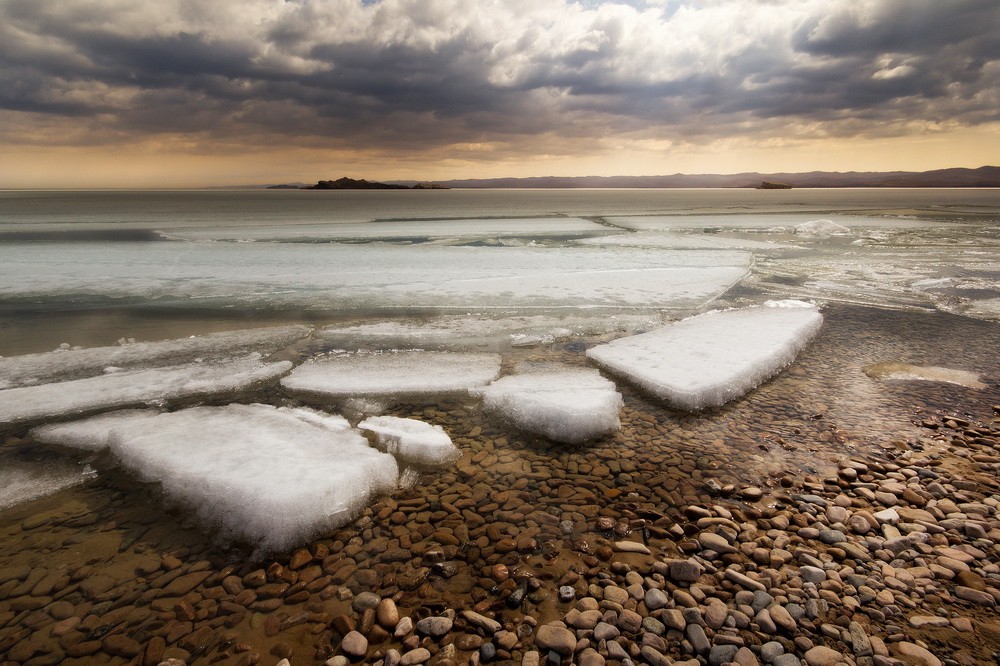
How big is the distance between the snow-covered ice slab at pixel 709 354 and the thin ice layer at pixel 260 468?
2717mm

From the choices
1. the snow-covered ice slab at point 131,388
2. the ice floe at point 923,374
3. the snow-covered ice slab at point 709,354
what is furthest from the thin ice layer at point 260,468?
the ice floe at point 923,374

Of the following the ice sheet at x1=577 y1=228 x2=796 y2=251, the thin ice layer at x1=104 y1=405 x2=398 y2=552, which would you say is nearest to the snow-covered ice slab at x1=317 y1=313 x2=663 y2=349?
the thin ice layer at x1=104 y1=405 x2=398 y2=552

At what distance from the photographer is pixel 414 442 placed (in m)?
3.85

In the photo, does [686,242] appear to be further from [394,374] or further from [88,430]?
[88,430]

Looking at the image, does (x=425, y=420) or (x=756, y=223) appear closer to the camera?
(x=425, y=420)

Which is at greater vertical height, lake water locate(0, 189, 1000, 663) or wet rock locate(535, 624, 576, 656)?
wet rock locate(535, 624, 576, 656)

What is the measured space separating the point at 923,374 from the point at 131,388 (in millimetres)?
8030

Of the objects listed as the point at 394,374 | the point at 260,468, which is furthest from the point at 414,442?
the point at 394,374

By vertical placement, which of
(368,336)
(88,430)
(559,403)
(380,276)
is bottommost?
(380,276)

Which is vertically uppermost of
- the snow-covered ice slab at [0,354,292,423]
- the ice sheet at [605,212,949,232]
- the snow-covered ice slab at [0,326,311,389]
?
the snow-covered ice slab at [0,354,292,423]

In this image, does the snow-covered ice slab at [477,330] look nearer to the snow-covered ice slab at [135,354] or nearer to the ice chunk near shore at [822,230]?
the snow-covered ice slab at [135,354]

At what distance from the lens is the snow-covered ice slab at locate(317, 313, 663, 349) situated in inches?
255

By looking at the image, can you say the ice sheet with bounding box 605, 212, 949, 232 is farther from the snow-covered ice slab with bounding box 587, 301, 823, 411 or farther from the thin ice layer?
the thin ice layer

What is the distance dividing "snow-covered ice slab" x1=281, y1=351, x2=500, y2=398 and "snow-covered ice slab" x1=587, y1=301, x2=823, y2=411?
1.41 meters
